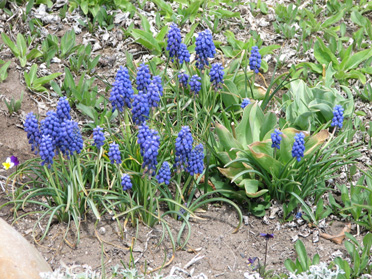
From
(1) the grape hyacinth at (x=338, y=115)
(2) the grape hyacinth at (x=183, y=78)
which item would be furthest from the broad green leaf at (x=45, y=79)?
(1) the grape hyacinth at (x=338, y=115)

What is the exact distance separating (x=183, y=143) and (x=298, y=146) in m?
0.86

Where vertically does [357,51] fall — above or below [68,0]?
above

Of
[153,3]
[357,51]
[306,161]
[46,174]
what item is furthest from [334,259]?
[153,3]

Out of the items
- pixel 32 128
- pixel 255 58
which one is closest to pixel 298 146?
pixel 255 58

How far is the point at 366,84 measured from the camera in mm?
5441

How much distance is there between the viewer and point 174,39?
13.4 ft

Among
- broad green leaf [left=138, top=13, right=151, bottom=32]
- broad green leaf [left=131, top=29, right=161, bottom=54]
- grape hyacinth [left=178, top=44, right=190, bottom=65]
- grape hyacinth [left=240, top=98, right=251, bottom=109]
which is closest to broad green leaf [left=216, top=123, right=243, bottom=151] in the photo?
grape hyacinth [left=240, top=98, right=251, bottom=109]

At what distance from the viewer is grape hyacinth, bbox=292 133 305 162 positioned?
3703 millimetres

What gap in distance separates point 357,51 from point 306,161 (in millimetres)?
2528

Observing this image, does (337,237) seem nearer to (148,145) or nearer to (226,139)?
(226,139)

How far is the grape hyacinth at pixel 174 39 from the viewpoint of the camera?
404 cm

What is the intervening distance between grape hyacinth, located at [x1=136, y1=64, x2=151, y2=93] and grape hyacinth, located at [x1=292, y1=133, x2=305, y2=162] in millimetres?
1225

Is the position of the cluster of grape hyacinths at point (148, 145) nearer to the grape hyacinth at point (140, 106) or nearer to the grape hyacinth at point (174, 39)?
the grape hyacinth at point (140, 106)

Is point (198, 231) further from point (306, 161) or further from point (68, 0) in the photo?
point (68, 0)
